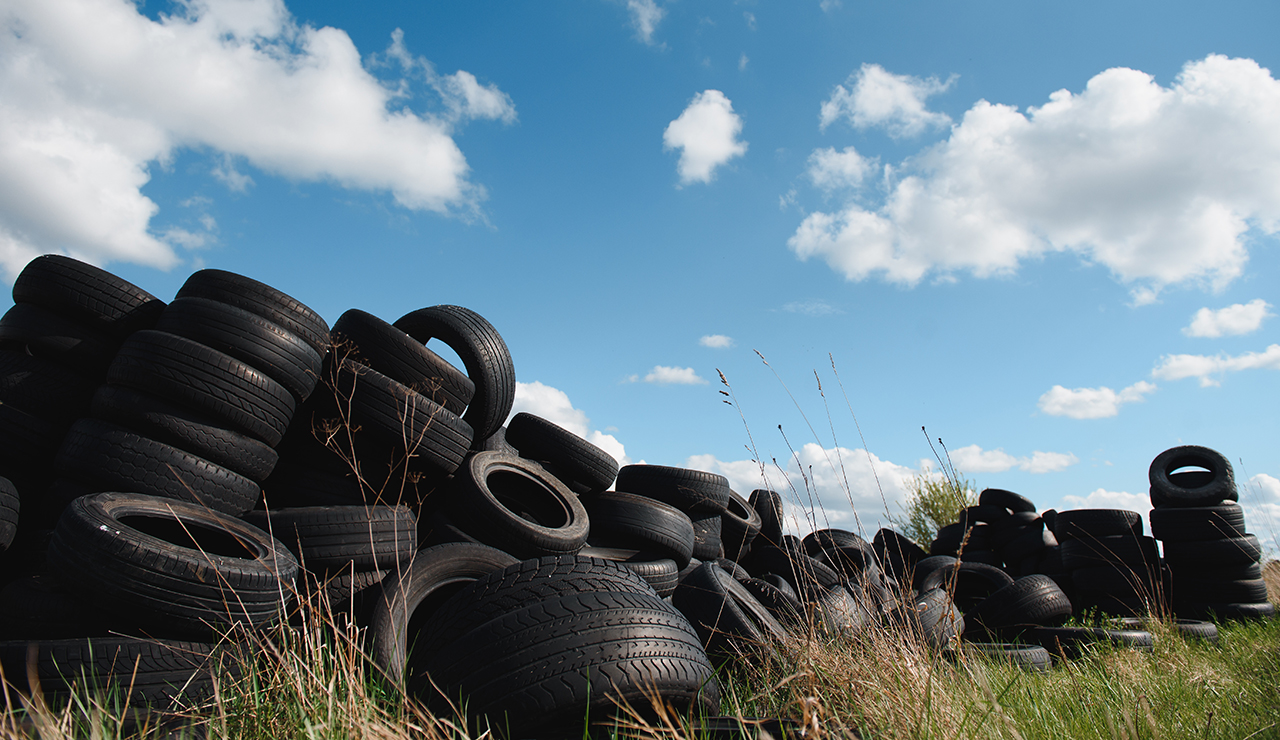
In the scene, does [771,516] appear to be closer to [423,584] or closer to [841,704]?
Result: [423,584]

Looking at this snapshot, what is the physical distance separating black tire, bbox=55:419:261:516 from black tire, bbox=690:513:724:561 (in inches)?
157

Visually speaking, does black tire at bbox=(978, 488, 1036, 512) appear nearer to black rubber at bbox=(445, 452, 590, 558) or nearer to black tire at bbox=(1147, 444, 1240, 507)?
black tire at bbox=(1147, 444, 1240, 507)

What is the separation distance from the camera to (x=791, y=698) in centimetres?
281

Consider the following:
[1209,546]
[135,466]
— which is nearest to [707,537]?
[135,466]

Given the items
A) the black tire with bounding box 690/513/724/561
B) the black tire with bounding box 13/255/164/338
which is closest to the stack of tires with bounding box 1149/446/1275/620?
the black tire with bounding box 690/513/724/561

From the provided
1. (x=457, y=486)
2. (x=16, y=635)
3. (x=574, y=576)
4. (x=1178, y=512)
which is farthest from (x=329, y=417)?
(x=1178, y=512)

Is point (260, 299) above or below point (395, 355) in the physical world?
above

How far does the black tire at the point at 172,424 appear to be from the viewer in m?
4.19

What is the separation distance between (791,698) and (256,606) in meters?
2.46

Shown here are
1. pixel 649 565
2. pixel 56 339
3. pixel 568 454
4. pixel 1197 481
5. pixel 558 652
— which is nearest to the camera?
pixel 558 652

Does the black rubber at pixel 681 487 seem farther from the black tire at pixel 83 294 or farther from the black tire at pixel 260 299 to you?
the black tire at pixel 83 294

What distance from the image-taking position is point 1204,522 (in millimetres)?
7707

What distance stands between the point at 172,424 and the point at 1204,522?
32.3 ft

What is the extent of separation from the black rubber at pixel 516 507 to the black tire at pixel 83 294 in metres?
2.55
